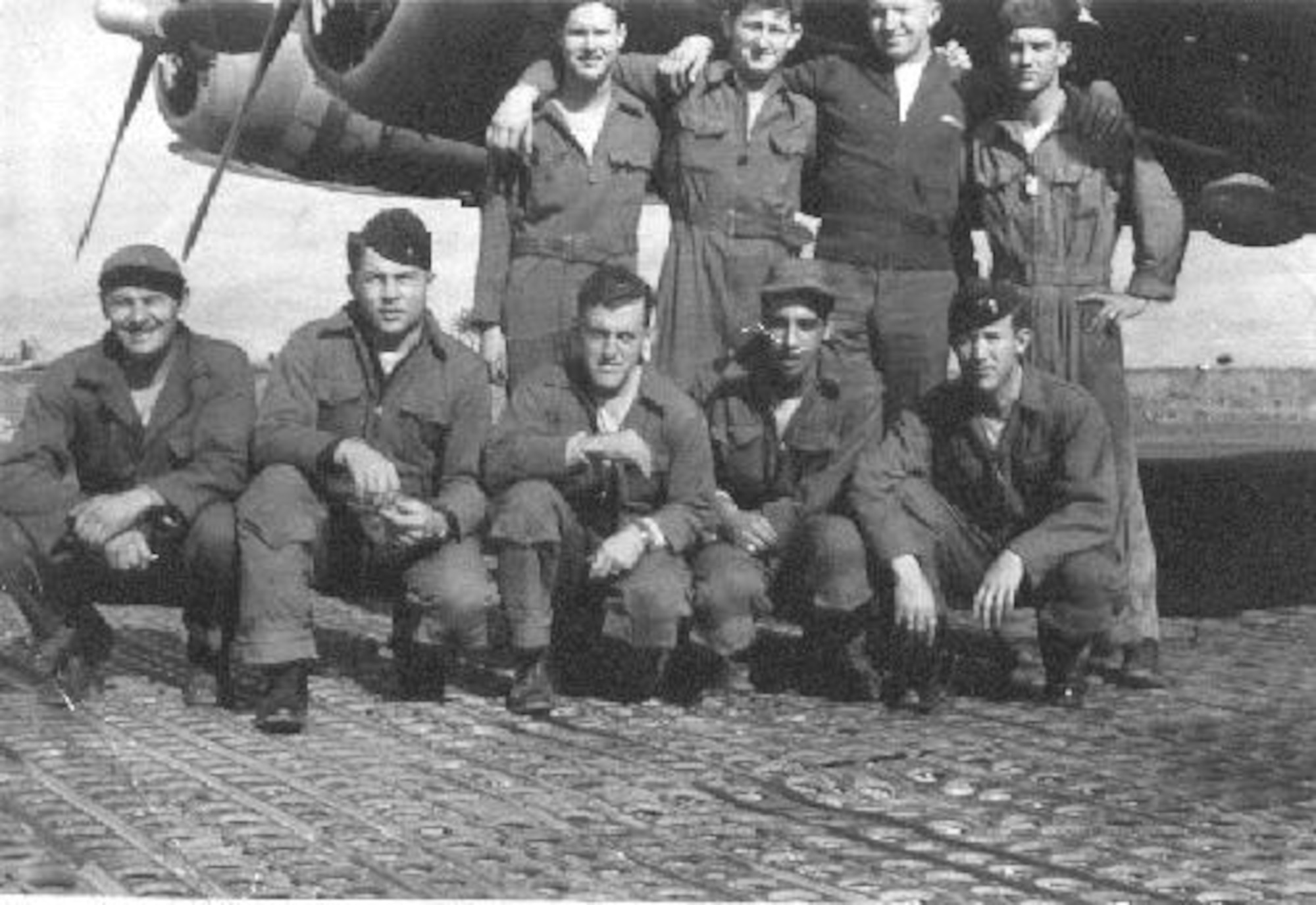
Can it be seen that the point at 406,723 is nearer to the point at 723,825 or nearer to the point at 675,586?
the point at 675,586

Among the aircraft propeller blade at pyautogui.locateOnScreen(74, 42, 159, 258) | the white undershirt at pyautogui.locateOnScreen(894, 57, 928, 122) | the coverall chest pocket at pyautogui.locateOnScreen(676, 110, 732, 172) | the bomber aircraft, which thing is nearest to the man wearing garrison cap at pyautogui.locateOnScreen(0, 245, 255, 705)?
the coverall chest pocket at pyautogui.locateOnScreen(676, 110, 732, 172)

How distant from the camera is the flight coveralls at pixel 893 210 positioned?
5484mm

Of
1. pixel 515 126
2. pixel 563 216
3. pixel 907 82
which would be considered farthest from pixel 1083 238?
pixel 515 126

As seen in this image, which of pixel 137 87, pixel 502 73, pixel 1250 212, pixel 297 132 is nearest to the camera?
pixel 502 73

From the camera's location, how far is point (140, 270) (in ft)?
15.6

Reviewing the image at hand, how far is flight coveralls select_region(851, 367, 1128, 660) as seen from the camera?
15.7 ft

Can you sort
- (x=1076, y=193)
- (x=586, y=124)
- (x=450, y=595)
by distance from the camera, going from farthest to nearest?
(x=586, y=124), (x=1076, y=193), (x=450, y=595)

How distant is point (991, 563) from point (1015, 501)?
0.55 feet

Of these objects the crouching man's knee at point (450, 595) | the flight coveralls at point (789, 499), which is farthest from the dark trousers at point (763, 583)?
the crouching man's knee at point (450, 595)

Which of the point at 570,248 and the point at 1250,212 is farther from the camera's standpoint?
the point at 1250,212

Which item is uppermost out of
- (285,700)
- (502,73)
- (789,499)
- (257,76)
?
(502,73)

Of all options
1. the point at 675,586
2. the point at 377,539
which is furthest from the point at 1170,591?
the point at 377,539

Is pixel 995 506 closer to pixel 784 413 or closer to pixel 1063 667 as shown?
pixel 1063 667

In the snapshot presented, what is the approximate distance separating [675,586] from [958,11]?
254 centimetres
